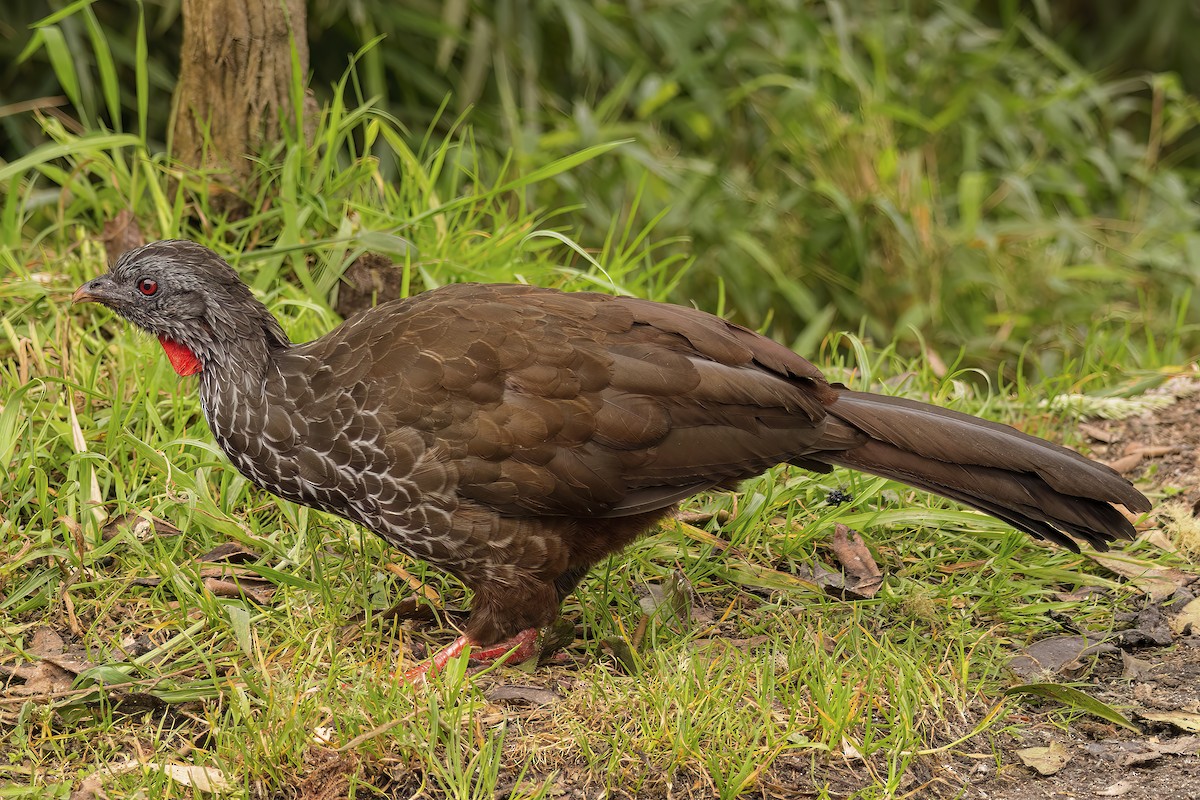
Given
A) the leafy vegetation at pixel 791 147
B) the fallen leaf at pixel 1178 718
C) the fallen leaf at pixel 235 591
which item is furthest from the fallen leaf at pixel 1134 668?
the fallen leaf at pixel 235 591

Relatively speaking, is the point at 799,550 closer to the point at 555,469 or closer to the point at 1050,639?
the point at 1050,639

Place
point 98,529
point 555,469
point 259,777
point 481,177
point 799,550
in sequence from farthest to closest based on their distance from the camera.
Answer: point 481,177
point 799,550
point 98,529
point 555,469
point 259,777

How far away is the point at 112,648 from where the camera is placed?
10.5 feet

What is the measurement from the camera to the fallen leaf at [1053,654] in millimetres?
3350

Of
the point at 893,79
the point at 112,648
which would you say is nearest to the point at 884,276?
the point at 893,79

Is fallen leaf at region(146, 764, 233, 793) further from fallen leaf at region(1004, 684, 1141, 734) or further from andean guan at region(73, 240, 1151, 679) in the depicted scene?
fallen leaf at region(1004, 684, 1141, 734)

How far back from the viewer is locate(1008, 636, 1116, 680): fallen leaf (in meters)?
3.35

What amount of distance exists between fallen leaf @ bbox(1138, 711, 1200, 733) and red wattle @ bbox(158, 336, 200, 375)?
2.43 metres

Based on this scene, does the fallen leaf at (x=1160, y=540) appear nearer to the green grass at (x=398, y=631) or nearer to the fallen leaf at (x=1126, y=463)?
the green grass at (x=398, y=631)

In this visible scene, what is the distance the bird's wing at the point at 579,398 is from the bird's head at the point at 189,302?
0.65 feet

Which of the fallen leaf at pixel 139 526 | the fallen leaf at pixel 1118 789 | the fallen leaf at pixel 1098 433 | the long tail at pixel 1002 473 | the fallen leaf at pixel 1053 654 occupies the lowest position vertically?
the fallen leaf at pixel 1098 433

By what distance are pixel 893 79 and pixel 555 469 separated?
4053mm

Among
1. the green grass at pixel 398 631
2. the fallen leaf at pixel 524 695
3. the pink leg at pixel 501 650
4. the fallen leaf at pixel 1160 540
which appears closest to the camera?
the green grass at pixel 398 631

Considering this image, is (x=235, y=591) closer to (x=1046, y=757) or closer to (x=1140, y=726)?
(x=1046, y=757)
